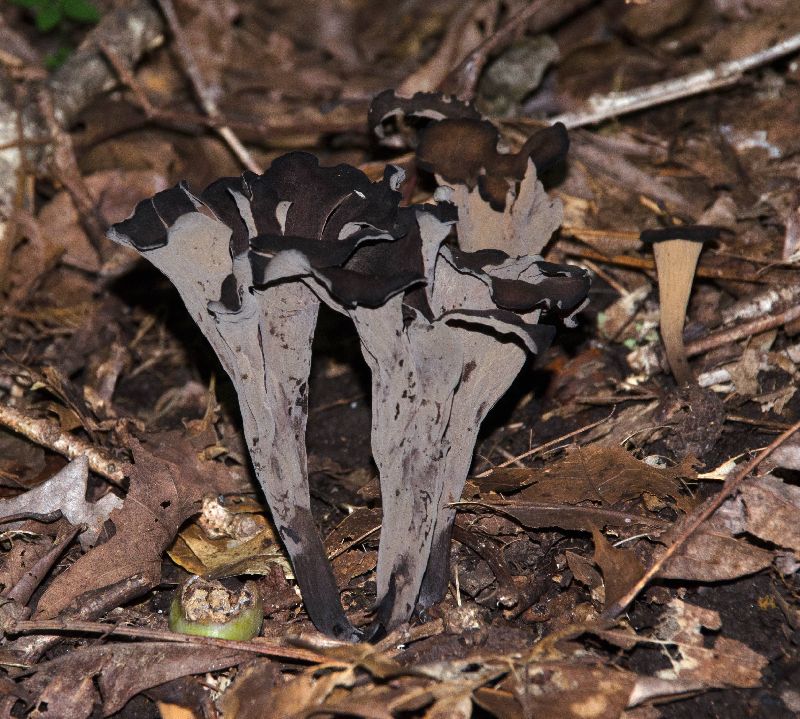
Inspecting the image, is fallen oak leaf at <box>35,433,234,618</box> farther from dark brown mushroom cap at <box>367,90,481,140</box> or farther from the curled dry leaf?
dark brown mushroom cap at <box>367,90,481,140</box>

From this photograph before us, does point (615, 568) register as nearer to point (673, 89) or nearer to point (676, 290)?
point (676, 290)

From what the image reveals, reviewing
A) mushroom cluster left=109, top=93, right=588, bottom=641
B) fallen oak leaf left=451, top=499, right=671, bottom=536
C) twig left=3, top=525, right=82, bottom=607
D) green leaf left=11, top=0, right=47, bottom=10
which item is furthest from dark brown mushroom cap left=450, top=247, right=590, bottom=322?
green leaf left=11, top=0, right=47, bottom=10

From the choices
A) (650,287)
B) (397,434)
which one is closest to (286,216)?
(397,434)

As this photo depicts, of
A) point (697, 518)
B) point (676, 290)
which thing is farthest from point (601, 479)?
point (676, 290)

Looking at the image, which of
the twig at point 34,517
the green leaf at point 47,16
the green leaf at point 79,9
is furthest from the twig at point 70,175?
the twig at point 34,517

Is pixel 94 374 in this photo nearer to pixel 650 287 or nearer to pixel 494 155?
pixel 494 155
